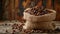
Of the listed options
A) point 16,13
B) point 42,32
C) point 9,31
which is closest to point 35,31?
point 42,32

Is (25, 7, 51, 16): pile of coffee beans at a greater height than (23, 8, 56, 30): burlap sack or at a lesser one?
greater

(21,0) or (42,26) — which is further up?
(21,0)

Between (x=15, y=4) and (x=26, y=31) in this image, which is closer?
(x=26, y=31)

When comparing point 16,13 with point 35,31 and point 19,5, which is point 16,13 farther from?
point 35,31

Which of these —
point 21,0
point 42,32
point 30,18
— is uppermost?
point 21,0

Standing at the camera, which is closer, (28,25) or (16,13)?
Answer: (28,25)

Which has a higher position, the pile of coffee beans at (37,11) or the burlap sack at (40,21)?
the pile of coffee beans at (37,11)

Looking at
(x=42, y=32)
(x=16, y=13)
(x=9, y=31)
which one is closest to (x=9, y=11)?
(x=16, y=13)

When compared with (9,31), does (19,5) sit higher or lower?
higher

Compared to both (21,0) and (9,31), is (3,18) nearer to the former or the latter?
(21,0)
